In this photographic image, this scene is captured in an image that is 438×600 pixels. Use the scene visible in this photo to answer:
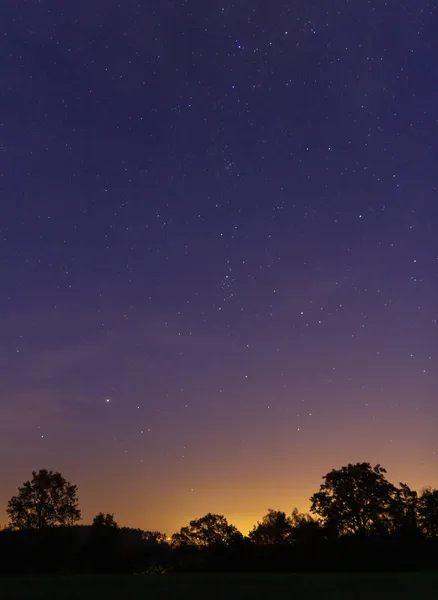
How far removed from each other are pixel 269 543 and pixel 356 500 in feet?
50.3

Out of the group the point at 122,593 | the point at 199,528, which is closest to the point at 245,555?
the point at 122,593

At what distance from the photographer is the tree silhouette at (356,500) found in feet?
187

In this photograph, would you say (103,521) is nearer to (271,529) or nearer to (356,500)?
(356,500)

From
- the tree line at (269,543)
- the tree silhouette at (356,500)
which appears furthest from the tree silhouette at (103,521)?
the tree silhouette at (356,500)

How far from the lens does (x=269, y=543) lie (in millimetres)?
46812

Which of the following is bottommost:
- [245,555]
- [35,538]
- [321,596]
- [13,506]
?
[321,596]

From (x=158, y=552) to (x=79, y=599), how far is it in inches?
1450

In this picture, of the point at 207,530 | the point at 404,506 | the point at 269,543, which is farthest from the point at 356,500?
the point at 207,530

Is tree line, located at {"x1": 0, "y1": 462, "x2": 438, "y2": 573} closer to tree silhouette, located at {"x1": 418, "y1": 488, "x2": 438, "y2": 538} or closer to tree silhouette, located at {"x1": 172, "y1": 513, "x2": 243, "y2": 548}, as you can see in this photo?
tree silhouette, located at {"x1": 418, "y1": 488, "x2": 438, "y2": 538}

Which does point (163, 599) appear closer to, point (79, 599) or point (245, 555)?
point (79, 599)

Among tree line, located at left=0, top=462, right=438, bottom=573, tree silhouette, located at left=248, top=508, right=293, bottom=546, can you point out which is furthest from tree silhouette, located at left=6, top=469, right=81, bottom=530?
tree silhouette, located at left=248, top=508, right=293, bottom=546

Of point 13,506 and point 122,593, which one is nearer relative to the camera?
point 122,593

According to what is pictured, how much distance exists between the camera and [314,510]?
59.2 m

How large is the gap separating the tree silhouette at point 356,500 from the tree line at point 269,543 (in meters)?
0.10
